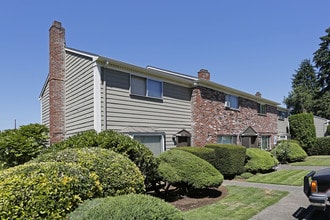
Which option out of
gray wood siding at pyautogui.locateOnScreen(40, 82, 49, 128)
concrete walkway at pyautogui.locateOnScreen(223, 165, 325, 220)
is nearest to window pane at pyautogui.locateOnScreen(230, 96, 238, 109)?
concrete walkway at pyautogui.locateOnScreen(223, 165, 325, 220)

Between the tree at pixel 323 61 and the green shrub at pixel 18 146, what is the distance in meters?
57.7

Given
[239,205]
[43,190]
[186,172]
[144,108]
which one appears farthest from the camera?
[144,108]

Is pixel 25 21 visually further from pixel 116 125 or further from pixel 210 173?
pixel 210 173

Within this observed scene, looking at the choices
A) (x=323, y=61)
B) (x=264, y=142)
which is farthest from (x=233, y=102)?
(x=323, y=61)

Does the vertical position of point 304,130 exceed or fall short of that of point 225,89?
it falls short

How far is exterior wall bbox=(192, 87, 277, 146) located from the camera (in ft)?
50.9

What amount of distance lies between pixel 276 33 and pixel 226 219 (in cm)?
1314

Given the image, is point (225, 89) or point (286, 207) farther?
point (225, 89)

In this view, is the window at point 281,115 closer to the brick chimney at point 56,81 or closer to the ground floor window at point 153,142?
the ground floor window at point 153,142

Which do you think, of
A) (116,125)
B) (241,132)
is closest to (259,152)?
(241,132)

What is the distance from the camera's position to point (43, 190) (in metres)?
3.83

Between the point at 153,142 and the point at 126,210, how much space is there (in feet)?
30.7

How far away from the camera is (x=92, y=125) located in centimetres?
1099

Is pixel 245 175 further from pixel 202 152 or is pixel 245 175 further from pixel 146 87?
pixel 146 87
